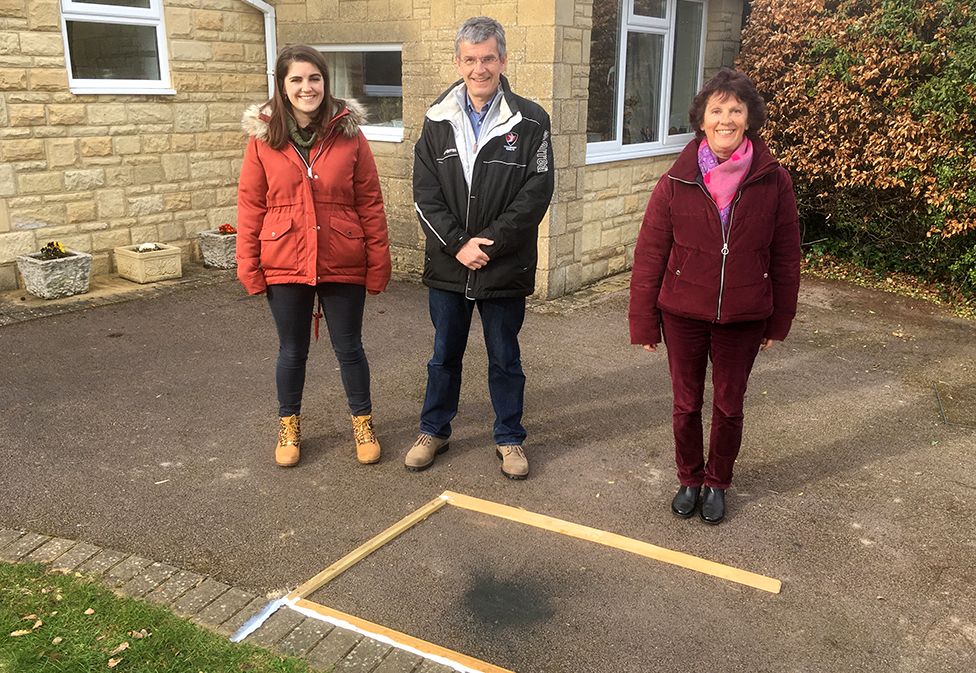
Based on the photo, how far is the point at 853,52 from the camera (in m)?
8.38

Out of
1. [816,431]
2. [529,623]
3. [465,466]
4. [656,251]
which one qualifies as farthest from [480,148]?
[816,431]

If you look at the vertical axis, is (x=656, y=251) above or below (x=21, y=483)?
above

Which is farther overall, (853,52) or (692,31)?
(692,31)

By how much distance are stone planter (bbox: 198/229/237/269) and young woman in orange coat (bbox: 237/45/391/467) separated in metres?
4.98

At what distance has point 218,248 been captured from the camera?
8891 millimetres

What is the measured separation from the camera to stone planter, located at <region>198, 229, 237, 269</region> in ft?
29.1

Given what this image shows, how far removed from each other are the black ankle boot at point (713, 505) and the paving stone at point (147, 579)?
2.29m

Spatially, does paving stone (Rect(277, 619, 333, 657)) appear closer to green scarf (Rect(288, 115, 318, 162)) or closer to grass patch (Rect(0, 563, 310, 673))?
grass patch (Rect(0, 563, 310, 673))

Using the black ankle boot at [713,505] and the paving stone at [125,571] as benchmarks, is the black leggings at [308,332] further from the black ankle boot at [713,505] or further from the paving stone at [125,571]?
the black ankle boot at [713,505]

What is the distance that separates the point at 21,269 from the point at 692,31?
7.35 metres

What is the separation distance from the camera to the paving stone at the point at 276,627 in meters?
2.94

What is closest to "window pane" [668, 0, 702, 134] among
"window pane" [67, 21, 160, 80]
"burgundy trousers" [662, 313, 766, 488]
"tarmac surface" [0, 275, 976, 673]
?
"tarmac surface" [0, 275, 976, 673]

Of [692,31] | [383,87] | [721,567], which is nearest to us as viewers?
[721,567]

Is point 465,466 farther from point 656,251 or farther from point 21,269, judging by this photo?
point 21,269
